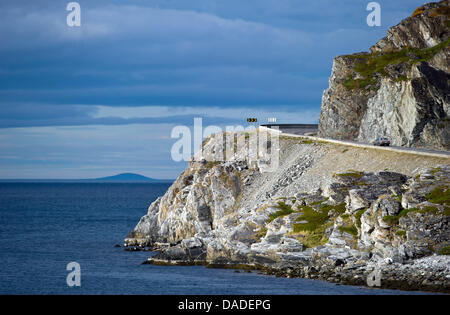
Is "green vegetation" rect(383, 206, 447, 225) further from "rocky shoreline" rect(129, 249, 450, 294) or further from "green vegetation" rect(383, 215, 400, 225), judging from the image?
"rocky shoreline" rect(129, 249, 450, 294)

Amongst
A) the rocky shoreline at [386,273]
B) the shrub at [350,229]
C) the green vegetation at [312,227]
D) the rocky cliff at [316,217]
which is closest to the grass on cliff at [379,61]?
the rocky cliff at [316,217]

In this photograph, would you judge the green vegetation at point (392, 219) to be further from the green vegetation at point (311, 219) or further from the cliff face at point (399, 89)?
the cliff face at point (399, 89)

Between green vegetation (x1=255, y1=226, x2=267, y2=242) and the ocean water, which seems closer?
the ocean water

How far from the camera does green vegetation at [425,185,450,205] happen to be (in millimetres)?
61281

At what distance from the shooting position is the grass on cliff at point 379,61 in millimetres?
110750

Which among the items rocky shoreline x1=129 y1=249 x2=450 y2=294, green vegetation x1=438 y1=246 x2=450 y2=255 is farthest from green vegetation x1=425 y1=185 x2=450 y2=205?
rocky shoreline x1=129 y1=249 x2=450 y2=294

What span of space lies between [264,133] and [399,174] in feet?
133

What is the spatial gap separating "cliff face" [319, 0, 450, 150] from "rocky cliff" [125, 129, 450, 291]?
484 inches

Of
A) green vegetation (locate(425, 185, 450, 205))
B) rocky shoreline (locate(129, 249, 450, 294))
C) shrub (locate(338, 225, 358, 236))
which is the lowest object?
rocky shoreline (locate(129, 249, 450, 294))

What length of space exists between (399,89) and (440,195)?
1612 inches

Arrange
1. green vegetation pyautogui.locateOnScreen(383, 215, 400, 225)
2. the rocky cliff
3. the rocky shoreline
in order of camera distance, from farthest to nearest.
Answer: green vegetation pyautogui.locateOnScreen(383, 215, 400, 225), the rocky cliff, the rocky shoreline

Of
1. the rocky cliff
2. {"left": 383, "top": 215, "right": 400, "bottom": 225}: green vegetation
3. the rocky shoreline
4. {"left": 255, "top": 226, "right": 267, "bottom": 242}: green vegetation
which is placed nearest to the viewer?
the rocky shoreline

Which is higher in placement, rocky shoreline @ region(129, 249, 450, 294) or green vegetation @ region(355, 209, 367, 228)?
green vegetation @ region(355, 209, 367, 228)
